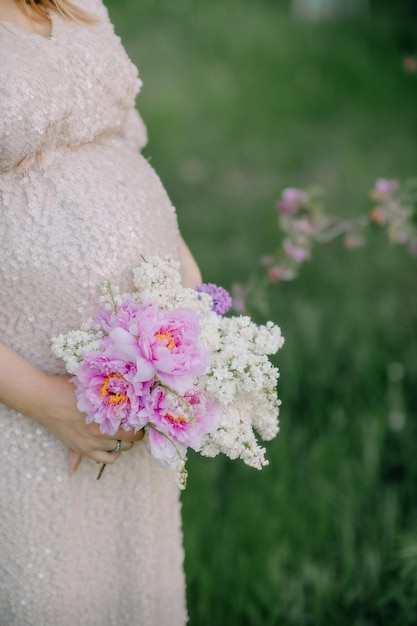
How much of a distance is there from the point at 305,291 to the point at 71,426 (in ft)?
10.8

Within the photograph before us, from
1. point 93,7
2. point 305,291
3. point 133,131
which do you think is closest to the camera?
point 93,7

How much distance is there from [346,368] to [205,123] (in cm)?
394

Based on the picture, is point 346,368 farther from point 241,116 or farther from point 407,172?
point 241,116

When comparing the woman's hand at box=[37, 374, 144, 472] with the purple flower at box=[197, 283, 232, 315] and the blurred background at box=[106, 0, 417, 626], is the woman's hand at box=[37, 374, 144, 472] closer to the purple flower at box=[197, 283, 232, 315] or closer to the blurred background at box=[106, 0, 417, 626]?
the purple flower at box=[197, 283, 232, 315]

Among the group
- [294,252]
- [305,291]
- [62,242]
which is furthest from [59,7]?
[305,291]

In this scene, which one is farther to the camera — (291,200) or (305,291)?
(305,291)

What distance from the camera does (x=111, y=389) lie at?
58.0 inches

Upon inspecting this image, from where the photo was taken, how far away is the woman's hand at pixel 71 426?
1586 mm

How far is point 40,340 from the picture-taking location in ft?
5.31

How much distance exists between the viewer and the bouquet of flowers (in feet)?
4.80

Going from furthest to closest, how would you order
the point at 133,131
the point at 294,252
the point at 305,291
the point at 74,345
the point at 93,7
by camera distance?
1. the point at 305,291
2. the point at 294,252
3. the point at 133,131
4. the point at 93,7
5. the point at 74,345

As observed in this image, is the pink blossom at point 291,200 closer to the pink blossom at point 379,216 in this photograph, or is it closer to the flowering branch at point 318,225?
the flowering branch at point 318,225

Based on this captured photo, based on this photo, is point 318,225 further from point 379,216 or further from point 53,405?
point 53,405

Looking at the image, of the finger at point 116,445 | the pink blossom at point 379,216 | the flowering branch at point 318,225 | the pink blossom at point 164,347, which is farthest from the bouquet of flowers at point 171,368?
the pink blossom at point 379,216
